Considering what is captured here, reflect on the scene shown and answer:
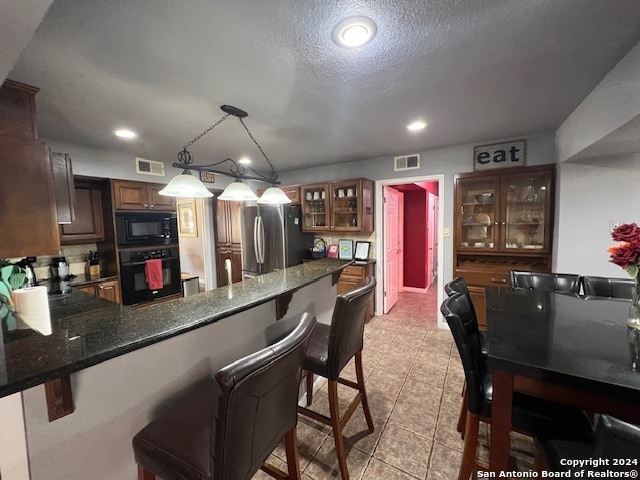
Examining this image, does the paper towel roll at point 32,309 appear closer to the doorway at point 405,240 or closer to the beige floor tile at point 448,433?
the beige floor tile at point 448,433

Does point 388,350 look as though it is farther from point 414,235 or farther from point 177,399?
point 414,235

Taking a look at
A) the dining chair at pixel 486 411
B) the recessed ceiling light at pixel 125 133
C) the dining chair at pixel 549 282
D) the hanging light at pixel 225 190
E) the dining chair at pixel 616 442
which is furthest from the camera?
the recessed ceiling light at pixel 125 133

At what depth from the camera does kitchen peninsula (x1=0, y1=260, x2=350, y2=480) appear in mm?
854

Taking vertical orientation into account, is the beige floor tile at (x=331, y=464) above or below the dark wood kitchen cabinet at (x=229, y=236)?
below

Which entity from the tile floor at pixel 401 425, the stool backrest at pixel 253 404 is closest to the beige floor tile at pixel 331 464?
the tile floor at pixel 401 425

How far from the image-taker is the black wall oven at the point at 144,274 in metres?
3.21

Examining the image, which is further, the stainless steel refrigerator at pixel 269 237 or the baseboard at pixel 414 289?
the baseboard at pixel 414 289

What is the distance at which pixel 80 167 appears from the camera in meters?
3.12

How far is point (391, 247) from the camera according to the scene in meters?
4.38

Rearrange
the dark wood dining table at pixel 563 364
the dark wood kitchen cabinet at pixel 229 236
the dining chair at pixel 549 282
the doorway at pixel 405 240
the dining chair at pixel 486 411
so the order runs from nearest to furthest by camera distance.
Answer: the dark wood dining table at pixel 563 364
the dining chair at pixel 486 411
the dining chair at pixel 549 282
the doorway at pixel 405 240
the dark wood kitchen cabinet at pixel 229 236

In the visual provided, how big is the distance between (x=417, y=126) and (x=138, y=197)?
3.50m

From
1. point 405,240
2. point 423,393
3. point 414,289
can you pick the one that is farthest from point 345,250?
point 423,393

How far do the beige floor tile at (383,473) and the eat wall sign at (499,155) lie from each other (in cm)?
326

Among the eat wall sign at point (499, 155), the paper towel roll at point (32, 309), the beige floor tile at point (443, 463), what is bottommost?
the beige floor tile at point (443, 463)
